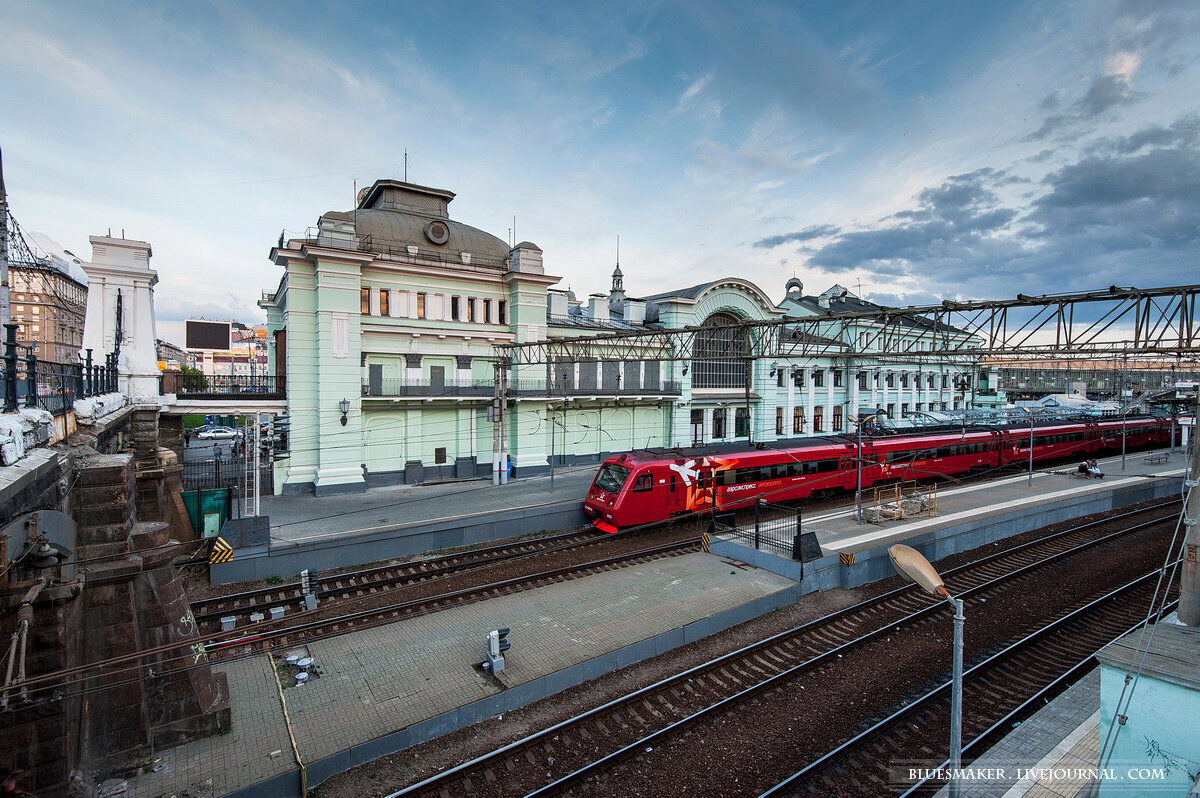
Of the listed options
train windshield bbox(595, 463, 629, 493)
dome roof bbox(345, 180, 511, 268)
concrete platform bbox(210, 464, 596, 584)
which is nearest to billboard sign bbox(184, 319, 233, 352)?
dome roof bbox(345, 180, 511, 268)

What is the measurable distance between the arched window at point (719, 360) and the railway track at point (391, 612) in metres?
19.2

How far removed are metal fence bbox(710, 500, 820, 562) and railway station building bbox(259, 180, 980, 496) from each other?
6.14 metres

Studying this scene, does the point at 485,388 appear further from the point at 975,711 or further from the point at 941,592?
the point at 941,592

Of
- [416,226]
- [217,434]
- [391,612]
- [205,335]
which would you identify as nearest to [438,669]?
[391,612]

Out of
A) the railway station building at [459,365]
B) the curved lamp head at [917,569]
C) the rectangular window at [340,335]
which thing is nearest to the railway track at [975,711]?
the curved lamp head at [917,569]

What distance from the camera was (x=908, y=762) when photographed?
8.12m

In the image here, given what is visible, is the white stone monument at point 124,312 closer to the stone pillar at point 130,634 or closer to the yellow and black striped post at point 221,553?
the yellow and black striped post at point 221,553

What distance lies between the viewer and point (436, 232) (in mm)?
26734

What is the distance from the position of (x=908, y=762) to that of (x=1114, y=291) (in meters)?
11.3

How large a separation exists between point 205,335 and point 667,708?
59507 millimetres

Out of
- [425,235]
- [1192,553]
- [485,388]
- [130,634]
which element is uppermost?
[425,235]

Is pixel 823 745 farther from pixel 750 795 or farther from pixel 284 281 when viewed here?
pixel 284 281

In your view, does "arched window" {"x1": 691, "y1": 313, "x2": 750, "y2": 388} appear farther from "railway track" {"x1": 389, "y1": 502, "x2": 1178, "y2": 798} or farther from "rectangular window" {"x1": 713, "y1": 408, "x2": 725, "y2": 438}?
"railway track" {"x1": 389, "y1": 502, "x2": 1178, "y2": 798}

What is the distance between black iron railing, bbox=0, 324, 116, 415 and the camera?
6.44 m
